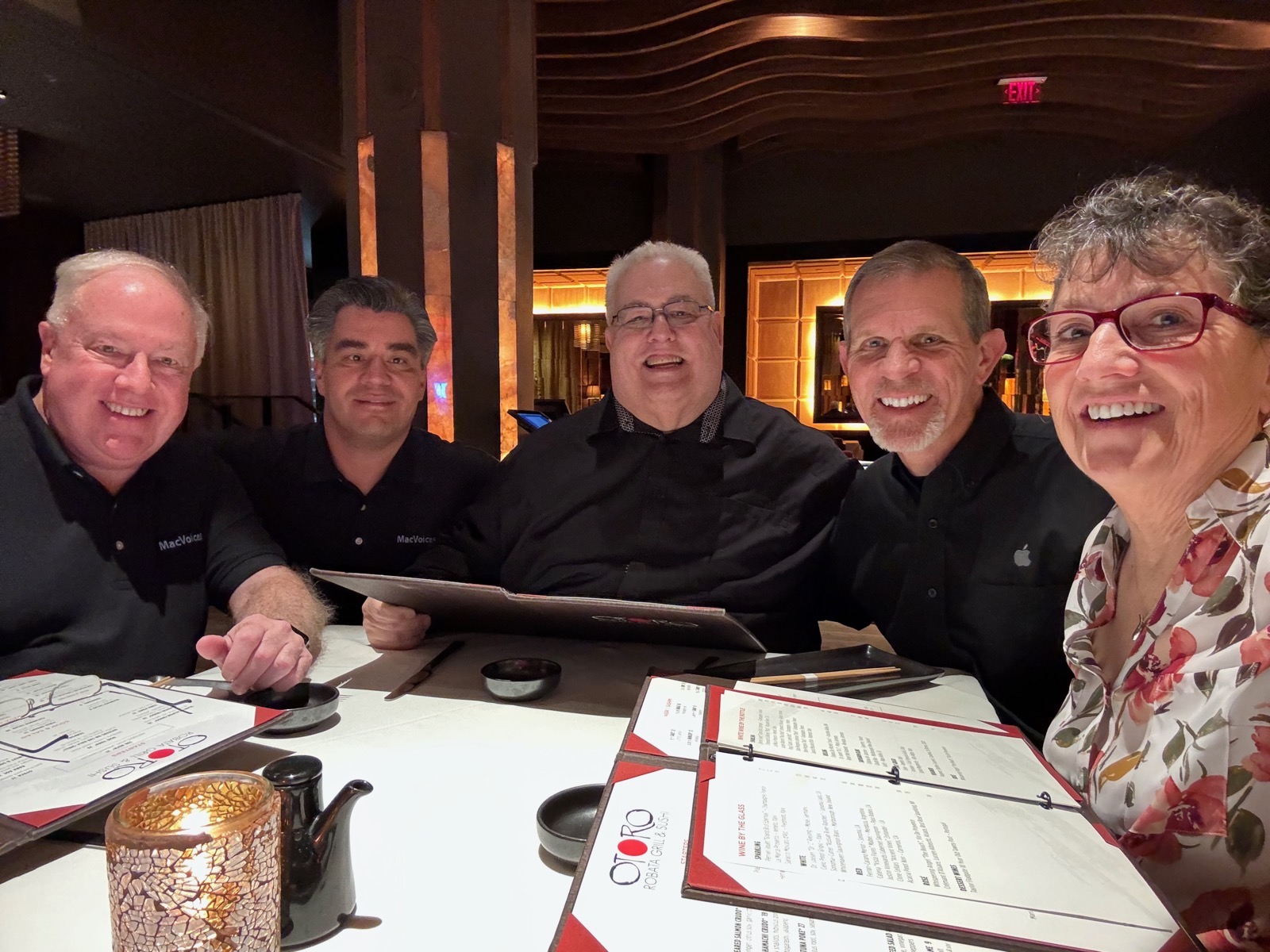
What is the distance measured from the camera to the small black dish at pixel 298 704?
1139 mm

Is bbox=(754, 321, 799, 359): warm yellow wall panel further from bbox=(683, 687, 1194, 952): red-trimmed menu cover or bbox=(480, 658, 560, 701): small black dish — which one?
bbox=(683, 687, 1194, 952): red-trimmed menu cover

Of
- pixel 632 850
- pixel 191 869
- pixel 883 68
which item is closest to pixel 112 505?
pixel 191 869

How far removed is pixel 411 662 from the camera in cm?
152

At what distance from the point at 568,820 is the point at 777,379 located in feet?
27.6

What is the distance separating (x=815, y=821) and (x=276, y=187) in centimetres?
908

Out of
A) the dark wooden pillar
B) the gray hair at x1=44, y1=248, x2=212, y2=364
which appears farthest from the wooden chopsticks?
the dark wooden pillar

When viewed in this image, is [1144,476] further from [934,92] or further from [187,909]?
[934,92]

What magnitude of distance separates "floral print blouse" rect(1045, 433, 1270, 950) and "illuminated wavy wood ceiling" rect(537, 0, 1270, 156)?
529 cm

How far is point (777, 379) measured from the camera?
8.95m

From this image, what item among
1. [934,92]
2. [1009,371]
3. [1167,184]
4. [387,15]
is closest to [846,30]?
[934,92]

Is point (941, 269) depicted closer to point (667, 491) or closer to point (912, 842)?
point (667, 491)

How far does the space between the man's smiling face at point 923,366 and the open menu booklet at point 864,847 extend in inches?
34.0

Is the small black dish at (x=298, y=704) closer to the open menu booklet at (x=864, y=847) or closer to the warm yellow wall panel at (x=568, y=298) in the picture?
the open menu booklet at (x=864, y=847)

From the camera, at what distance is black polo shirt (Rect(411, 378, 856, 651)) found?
196 cm
